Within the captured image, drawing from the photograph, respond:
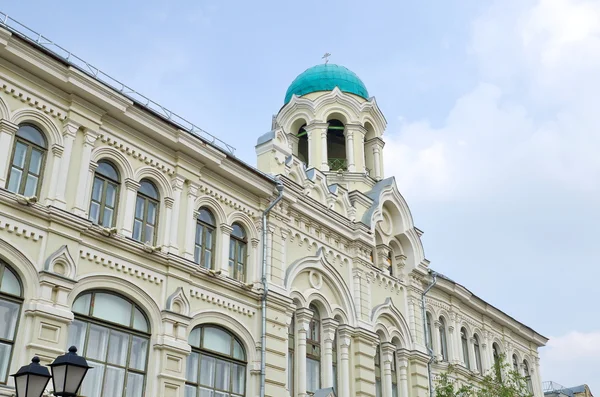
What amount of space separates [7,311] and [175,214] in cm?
526

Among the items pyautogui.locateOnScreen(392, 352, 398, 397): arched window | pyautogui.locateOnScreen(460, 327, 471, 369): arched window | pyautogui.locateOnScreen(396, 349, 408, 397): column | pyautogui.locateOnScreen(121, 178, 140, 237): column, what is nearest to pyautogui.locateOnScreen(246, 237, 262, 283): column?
pyautogui.locateOnScreen(121, 178, 140, 237): column

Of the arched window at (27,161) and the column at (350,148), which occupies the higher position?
the column at (350,148)

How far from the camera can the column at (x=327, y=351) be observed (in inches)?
841

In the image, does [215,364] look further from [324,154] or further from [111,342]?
[324,154]

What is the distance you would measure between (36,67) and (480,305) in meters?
22.1

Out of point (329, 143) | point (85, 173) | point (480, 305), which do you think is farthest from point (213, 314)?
point (480, 305)

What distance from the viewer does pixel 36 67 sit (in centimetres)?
1576

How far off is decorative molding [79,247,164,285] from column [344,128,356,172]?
1173 cm

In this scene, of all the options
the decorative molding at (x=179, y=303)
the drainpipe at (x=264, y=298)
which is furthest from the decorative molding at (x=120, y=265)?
the drainpipe at (x=264, y=298)

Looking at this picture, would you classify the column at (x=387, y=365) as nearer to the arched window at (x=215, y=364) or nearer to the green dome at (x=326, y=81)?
the arched window at (x=215, y=364)

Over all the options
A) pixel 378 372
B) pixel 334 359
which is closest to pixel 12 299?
pixel 334 359

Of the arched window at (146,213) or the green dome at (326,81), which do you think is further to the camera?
the green dome at (326,81)

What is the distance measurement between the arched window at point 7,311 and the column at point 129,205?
120 inches

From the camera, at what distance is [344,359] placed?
2223cm
